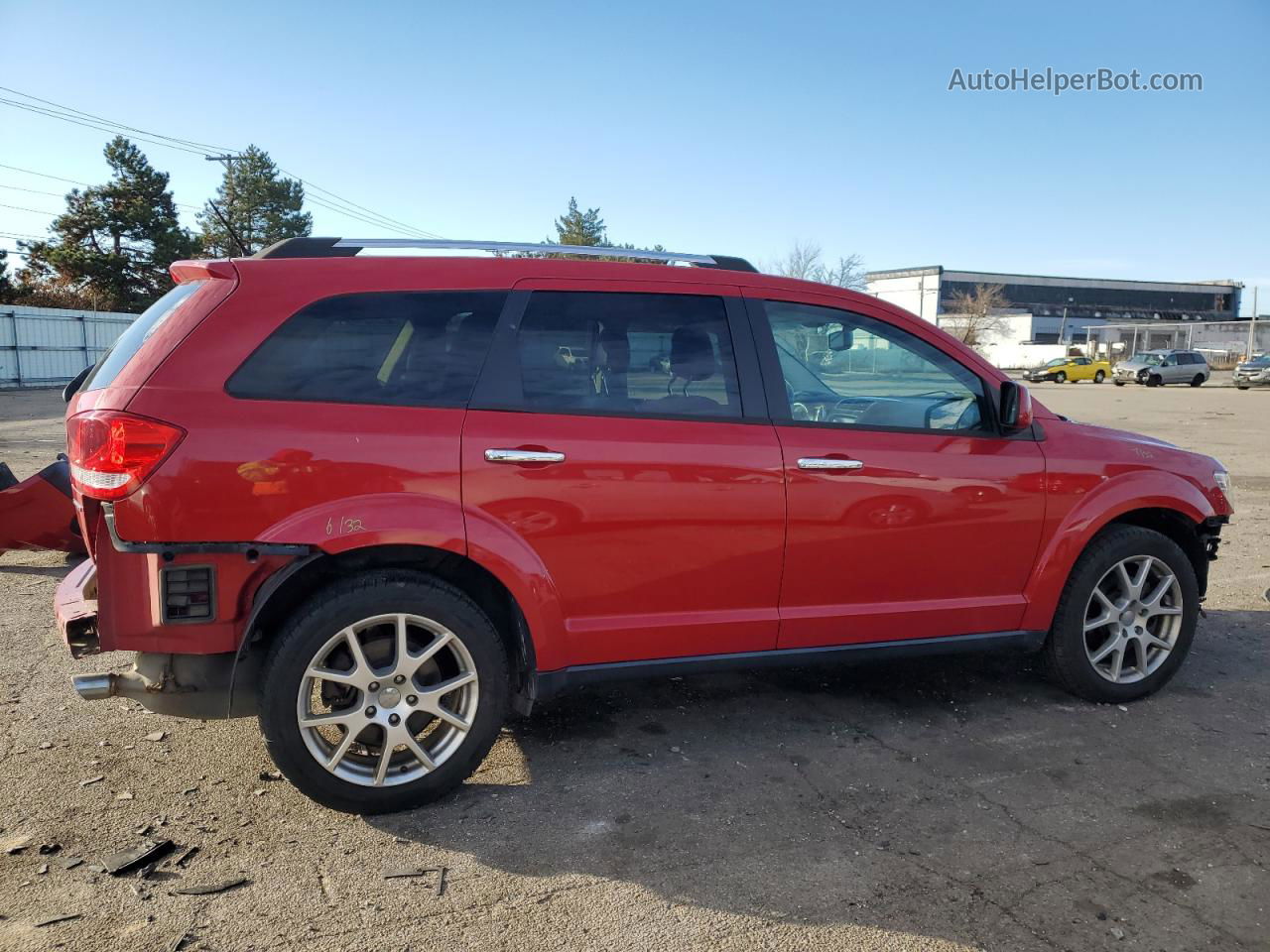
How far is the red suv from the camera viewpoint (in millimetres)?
3018

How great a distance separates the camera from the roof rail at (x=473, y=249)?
3.41 meters

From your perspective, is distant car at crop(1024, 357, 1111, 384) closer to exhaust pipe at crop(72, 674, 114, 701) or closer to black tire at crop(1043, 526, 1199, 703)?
black tire at crop(1043, 526, 1199, 703)

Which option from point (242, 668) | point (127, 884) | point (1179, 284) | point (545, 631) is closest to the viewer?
point (127, 884)

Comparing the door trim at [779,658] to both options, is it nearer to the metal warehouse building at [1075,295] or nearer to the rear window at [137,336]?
the rear window at [137,336]

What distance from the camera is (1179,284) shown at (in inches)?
4131

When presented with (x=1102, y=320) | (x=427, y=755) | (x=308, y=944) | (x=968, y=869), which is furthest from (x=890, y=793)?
(x=1102, y=320)

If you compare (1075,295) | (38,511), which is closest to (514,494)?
(38,511)

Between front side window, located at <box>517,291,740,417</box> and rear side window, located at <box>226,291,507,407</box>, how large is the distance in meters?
0.21

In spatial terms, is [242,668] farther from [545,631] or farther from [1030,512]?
[1030,512]

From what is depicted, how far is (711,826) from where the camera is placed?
317cm

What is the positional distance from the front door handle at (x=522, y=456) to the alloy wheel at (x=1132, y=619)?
2.73 metres

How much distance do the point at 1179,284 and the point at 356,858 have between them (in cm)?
12346

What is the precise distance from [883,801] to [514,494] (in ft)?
5.94

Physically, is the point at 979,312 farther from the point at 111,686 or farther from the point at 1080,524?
the point at 111,686
